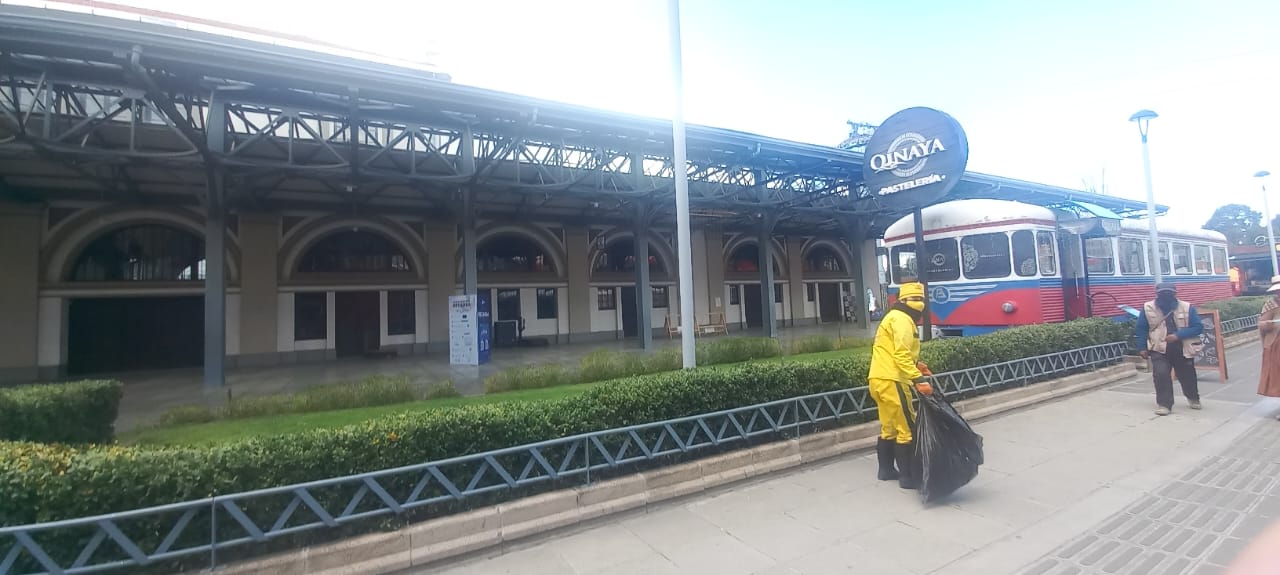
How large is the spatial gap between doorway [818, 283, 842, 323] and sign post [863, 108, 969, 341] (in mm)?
24780

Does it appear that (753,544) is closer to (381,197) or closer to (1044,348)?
(1044,348)

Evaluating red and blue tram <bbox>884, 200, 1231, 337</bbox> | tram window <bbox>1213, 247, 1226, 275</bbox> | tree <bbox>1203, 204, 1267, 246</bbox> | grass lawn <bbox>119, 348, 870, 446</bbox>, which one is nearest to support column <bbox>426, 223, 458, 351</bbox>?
grass lawn <bbox>119, 348, 870, 446</bbox>

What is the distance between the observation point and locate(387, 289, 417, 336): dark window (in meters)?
20.4

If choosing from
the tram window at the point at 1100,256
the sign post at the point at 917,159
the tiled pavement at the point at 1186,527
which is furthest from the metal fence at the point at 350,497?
the tram window at the point at 1100,256

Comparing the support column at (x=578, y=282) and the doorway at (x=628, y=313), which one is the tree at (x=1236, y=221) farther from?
the support column at (x=578, y=282)

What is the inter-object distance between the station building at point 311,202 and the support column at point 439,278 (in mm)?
80

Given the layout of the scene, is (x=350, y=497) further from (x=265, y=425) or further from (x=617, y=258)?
(x=617, y=258)

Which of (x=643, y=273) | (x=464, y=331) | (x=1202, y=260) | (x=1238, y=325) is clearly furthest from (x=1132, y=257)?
(x=464, y=331)

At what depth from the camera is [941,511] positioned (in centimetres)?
434

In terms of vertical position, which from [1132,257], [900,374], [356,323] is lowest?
[900,374]

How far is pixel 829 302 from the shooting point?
32688 mm

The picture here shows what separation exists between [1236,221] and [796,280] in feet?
198

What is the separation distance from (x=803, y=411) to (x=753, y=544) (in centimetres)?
243

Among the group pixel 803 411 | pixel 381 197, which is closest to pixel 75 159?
pixel 381 197
